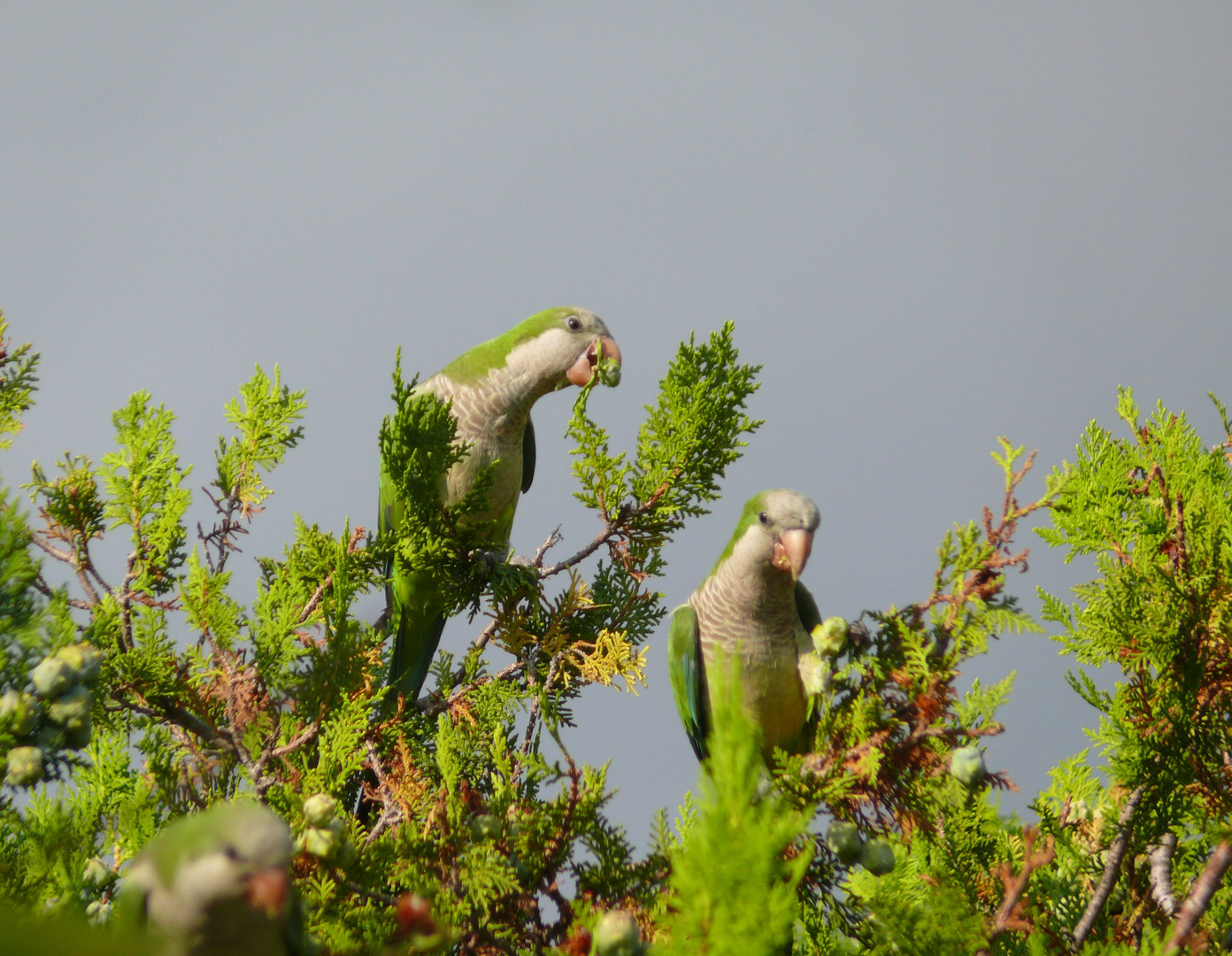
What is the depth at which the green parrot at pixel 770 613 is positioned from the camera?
1812 mm

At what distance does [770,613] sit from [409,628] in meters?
1.06

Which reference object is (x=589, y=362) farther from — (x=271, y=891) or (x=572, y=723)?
(x=271, y=891)

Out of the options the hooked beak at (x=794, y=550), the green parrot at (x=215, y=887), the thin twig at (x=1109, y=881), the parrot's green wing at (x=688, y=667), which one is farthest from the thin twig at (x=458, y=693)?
the thin twig at (x=1109, y=881)

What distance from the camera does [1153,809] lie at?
4.57 feet

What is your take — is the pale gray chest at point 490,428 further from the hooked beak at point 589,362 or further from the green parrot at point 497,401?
the hooked beak at point 589,362

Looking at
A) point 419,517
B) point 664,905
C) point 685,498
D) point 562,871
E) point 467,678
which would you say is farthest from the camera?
point 467,678

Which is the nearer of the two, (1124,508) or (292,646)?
(292,646)

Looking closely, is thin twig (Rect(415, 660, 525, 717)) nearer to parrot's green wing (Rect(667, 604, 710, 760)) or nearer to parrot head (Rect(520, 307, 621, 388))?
parrot's green wing (Rect(667, 604, 710, 760))

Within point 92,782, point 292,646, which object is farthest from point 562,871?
point 92,782

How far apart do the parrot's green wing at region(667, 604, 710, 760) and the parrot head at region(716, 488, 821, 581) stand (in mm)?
270

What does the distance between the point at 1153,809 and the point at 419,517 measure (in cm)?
133

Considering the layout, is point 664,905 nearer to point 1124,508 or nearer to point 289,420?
point 289,420

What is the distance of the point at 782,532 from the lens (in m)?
1.82

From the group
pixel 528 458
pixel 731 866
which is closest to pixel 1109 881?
pixel 731 866
